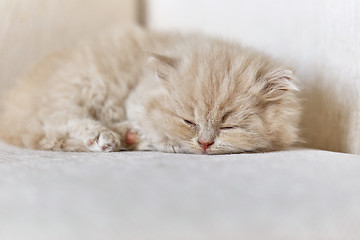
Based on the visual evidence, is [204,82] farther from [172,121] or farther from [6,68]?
[6,68]

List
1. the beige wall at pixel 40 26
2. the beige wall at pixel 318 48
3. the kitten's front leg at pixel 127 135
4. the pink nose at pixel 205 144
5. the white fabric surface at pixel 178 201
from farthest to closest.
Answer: the beige wall at pixel 40 26 → the kitten's front leg at pixel 127 135 → the beige wall at pixel 318 48 → the pink nose at pixel 205 144 → the white fabric surface at pixel 178 201

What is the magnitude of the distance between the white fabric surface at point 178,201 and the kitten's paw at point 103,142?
475 mm

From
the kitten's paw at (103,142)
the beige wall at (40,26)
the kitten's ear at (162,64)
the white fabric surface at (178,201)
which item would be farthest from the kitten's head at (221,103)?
the beige wall at (40,26)

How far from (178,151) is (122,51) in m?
0.65

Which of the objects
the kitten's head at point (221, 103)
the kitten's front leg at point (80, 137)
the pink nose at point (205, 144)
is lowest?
the kitten's front leg at point (80, 137)

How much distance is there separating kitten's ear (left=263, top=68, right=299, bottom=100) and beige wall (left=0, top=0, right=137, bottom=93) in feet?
4.14

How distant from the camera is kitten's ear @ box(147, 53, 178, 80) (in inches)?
62.6

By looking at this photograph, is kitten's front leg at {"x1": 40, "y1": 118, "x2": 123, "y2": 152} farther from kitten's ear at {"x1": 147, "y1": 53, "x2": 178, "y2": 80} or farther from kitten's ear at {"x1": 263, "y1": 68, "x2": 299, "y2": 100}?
kitten's ear at {"x1": 263, "y1": 68, "x2": 299, "y2": 100}

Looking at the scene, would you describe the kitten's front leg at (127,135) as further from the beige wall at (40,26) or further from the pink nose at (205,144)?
the beige wall at (40,26)

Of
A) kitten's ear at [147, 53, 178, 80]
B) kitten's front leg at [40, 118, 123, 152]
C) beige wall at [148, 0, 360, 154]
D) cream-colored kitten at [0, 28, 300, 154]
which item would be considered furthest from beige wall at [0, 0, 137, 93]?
kitten's ear at [147, 53, 178, 80]

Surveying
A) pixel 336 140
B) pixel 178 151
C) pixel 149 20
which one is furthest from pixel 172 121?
pixel 149 20

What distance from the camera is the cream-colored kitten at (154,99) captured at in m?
1.47

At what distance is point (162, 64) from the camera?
160 cm

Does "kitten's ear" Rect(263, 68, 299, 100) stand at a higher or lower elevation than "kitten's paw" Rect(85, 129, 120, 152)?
higher
